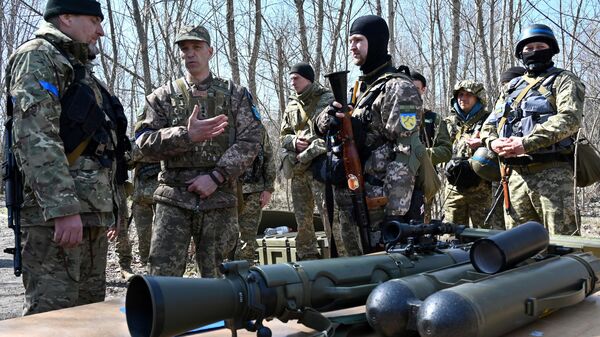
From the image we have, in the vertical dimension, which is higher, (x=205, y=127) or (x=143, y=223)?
(x=205, y=127)

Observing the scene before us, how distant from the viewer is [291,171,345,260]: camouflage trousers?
663cm

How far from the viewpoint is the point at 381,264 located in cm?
219

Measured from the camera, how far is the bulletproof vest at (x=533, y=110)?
4559mm

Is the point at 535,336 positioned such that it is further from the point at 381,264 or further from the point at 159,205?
the point at 159,205

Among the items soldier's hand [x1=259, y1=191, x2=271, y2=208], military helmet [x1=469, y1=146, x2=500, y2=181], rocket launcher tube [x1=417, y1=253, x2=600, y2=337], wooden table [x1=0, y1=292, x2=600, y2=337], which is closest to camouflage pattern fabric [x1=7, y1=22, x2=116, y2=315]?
wooden table [x1=0, y1=292, x2=600, y2=337]

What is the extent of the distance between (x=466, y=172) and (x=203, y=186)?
11.7 ft

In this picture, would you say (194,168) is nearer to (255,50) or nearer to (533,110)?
(533,110)

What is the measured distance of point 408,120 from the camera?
376 cm

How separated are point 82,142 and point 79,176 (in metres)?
0.19

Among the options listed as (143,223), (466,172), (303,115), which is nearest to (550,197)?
(466,172)

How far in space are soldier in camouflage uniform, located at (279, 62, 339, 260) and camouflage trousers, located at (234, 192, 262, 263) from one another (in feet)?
1.55

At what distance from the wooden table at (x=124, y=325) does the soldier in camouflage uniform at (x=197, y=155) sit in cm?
151

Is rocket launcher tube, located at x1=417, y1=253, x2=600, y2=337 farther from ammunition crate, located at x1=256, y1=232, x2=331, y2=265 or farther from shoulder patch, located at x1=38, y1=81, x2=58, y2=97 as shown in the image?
ammunition crate, located at x1=256, y1=232, x2=331, y2=265

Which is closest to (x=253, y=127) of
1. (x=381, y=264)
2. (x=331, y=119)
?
(x=331, y=119)
